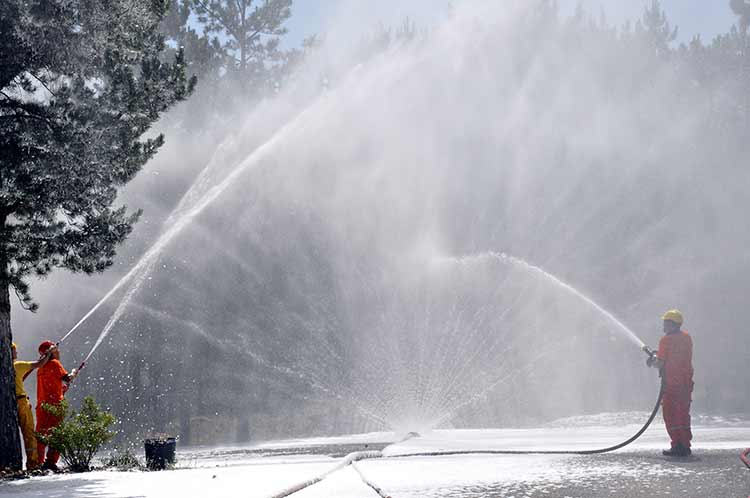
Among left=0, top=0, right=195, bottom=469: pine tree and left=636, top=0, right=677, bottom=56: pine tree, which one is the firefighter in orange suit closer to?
left=0, top=0, right=195, bottom=469: pine tree

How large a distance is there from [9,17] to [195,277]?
24374 mm

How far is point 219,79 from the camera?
40094 mm

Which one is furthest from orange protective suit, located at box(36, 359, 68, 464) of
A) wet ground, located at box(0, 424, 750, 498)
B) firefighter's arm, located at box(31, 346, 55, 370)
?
wet ground, located at box(0, 424, 750, 498)

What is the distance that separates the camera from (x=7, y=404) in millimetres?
10789

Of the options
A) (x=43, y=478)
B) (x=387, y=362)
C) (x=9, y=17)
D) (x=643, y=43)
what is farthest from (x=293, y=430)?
(x=643, y=43)

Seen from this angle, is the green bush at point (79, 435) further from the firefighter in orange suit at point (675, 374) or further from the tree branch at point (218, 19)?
the tree branch at point (218, 19)

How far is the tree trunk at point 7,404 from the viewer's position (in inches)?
421

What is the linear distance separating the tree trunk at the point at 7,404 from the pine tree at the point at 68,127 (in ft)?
0.04

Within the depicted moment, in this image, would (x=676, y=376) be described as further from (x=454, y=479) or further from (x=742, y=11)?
(x=742, y=11)

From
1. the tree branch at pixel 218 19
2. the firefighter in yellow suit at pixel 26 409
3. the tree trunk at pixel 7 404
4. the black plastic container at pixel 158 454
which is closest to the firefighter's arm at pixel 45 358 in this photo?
the firefighter in yellow suit at pixel 26 409

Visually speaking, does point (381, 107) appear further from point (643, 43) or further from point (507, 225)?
point (643, 43)

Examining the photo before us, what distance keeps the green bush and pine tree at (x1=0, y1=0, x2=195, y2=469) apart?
763 millimetres

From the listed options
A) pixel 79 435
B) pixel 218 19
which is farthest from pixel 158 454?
→ pixel 218 19

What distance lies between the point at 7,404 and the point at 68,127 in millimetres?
3825
